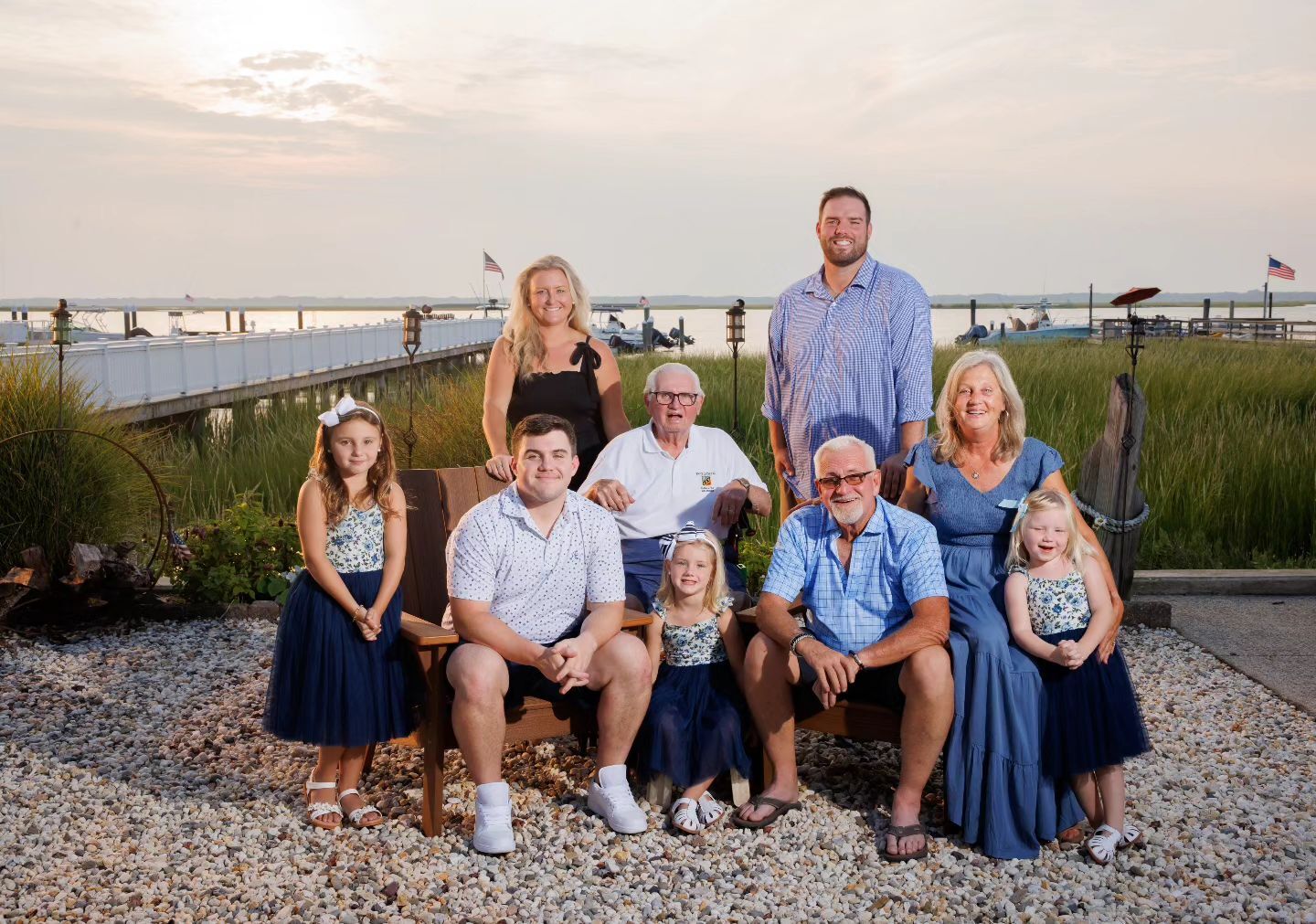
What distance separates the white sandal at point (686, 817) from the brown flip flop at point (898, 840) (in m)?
0.55

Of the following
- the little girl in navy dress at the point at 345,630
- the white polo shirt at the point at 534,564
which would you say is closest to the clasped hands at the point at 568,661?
the white polo shirt at the point at 534,564

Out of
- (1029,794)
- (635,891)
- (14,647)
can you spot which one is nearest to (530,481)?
(635,891)

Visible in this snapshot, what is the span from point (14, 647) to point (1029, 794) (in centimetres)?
472

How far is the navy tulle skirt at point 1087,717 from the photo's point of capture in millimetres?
3611

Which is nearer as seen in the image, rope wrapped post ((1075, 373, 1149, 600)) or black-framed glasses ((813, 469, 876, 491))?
black-framed glasses ((813, 469, 876, 491))

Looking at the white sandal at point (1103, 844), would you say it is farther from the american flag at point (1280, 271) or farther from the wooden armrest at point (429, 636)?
the american flag at point (1280, 271)

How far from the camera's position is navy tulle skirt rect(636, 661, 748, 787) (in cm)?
389

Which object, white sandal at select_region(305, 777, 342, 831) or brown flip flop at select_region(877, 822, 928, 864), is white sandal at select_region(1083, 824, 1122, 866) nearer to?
brown flip flop at select_region(877, 822, 928, 864)

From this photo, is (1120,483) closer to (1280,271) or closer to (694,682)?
(694,682)

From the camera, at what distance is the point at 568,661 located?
12.0 feet

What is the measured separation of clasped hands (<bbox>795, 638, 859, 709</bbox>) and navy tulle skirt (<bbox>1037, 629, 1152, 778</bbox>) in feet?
1.98

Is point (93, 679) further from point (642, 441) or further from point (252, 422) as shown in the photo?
point (252, 422)

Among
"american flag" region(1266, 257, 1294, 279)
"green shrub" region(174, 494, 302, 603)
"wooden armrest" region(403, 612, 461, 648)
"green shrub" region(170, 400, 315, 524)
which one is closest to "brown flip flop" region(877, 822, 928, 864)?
"wooden armrest" region(403, 612, 461, 648)

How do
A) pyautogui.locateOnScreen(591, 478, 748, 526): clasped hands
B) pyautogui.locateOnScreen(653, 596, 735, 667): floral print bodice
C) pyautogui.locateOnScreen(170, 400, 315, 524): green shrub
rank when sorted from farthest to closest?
pyautogui.locateOnScreen(170, 400, 315, 524): green shrub → pyautogui.locateOnScreen(591, 478, 748, 526): clasped hands → pyautogui.locateOnScreen(653, 596, 735, 667): floral print bodice
